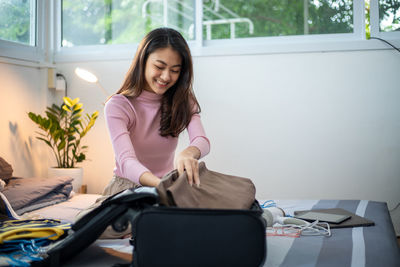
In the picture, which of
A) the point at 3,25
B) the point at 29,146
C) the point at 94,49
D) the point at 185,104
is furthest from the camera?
the point at 94,49

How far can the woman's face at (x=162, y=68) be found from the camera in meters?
1.61

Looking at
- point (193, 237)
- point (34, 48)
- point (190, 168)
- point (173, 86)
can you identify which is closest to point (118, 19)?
point (34, 48)

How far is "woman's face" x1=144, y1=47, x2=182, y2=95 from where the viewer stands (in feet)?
5.27

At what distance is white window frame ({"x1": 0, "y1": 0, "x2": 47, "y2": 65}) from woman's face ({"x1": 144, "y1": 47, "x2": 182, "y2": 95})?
1635 millimetres

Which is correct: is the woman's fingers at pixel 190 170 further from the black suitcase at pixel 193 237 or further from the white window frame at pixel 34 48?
the white window frame at pixel 34 48

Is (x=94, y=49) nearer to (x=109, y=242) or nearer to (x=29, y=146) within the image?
(x=29, y=146)

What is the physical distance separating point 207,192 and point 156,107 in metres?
0.75

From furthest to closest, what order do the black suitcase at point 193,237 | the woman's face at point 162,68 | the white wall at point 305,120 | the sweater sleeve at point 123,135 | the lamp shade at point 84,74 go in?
the lamp shade at point 84,74, the white wall at point 305,120, the woman's face at point 162,68, the sweater sleeve at point 123,135, the black suitcase at point 193,237

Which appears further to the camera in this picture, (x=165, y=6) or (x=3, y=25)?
(x=165, y=6)

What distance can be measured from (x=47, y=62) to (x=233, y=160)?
5.23 ft

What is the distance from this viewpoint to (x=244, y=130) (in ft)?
9.76

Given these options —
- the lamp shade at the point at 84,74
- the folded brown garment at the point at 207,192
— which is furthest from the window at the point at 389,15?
the folded brown garment at the point at 207,192

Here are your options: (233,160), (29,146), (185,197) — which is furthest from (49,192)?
(185,197)

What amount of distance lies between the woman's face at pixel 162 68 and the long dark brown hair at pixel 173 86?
Answer: 0.07 ft
